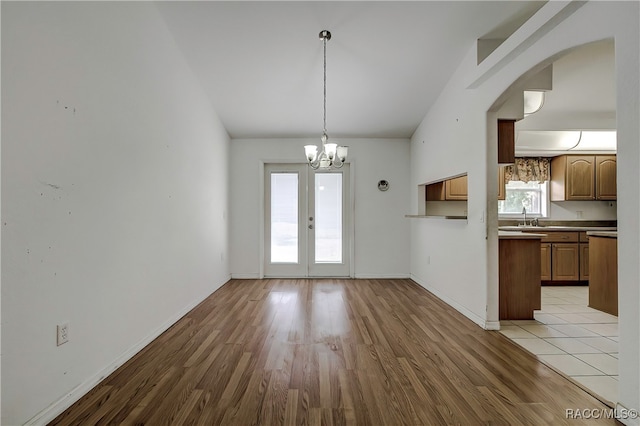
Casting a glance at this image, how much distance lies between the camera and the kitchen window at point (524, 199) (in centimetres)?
590

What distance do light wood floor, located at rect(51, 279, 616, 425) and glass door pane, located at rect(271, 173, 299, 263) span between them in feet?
7.26

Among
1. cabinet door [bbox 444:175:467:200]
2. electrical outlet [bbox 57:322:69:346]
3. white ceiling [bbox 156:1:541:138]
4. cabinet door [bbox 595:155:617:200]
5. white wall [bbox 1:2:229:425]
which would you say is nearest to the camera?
white wall [bbox 1:2:229:425]

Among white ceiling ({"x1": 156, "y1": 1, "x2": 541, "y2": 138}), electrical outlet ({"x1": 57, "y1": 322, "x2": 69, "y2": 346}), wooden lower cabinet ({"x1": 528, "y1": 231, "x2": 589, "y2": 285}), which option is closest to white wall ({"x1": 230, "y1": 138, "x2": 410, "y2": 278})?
white ceiling ({"x1": 156, "y1": 1, "x2": 541, "y2": 138})

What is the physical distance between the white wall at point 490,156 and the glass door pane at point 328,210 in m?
1.32

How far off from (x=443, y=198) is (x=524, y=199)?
2046mm

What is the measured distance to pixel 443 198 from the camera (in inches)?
201

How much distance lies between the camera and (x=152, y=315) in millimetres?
2916

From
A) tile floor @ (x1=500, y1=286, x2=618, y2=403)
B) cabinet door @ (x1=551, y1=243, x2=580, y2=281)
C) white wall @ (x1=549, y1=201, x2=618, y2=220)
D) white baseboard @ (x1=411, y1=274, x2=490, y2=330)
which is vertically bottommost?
tile floor @ (x1=500, y1=286, x2=618, y2=403)

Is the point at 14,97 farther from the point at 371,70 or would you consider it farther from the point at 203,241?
the point at 371,70

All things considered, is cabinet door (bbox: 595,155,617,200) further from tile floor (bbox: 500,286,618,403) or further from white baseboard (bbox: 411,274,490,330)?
white baseboard (bbox: 411,274,490,330)

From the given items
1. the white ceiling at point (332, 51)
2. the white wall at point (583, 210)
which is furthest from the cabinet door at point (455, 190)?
the white wall at point (583, 210)

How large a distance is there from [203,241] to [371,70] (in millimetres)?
3089

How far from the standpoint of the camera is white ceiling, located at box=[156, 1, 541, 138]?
9.93ft

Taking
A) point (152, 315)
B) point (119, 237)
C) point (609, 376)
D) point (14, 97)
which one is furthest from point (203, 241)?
point (609, 376)
